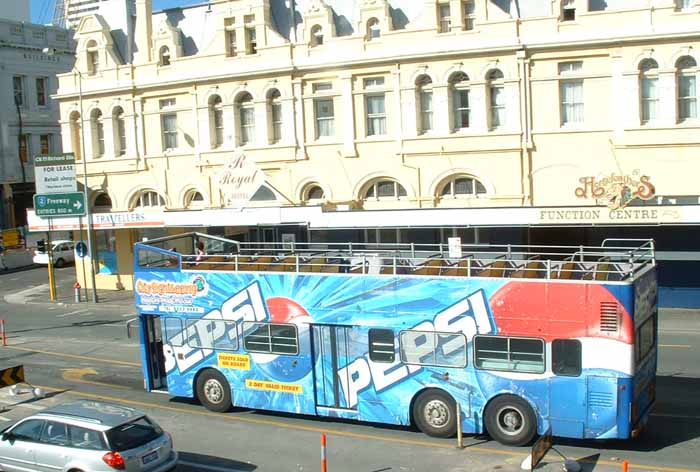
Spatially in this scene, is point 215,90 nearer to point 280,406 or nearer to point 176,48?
point 176,48

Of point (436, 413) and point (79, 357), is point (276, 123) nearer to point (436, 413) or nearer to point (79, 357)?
point (79, 357)

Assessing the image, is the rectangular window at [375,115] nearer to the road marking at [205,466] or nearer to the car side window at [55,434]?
the road marking at [205,466]

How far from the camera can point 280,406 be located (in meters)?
A: 17.5

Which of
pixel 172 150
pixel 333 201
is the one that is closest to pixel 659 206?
pixel 333 201

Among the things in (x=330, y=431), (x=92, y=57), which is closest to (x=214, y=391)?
(x=330, y=431)

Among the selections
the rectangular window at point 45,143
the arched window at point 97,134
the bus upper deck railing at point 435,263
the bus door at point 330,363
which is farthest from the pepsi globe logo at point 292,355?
the rectangular window at point 45,143

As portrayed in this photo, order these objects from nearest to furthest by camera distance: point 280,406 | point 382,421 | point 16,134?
point 382,421 → point 280,406 → point 16,134

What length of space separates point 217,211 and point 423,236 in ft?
27.8

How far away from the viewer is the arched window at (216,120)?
37219 millimetres

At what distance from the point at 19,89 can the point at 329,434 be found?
52803 mm

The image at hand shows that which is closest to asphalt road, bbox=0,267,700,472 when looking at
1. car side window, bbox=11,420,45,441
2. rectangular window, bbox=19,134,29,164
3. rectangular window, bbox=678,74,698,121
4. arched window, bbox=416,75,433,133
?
car side window, bbox=11,420,45,441

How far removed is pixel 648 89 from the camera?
1179 inches

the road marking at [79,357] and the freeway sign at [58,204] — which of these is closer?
the road marking at [79,357]

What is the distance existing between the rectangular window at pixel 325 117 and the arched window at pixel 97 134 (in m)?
11.9
